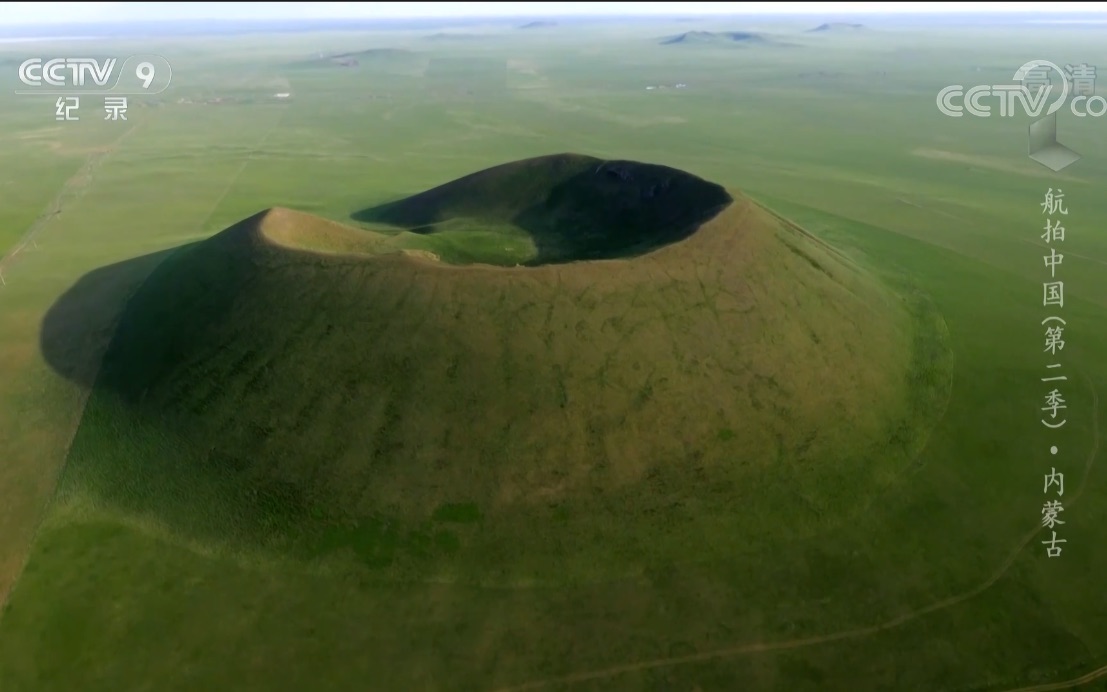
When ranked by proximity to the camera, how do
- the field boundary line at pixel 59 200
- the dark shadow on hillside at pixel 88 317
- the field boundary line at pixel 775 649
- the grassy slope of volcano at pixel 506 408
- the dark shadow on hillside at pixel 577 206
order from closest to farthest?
the field boundary line at pixel 775 649
the grassy slope of volcano at pixel 506 408
the dark shadow on hillside at pixel 88 317
the dark shadow on hillside at pixel 577 206
the field boundary line at pixel 59 200

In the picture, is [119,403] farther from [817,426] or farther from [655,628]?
[817,426]

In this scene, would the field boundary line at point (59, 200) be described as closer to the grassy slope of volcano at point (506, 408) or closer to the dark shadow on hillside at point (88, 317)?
the dark shadow on hillside at point (88, 317)

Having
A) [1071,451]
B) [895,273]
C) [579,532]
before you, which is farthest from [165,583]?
[895,273]

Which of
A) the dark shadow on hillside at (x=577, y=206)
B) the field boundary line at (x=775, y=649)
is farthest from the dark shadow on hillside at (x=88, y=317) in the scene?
the field boundary line at (x=775, y=649)

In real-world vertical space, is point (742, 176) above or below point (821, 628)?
above

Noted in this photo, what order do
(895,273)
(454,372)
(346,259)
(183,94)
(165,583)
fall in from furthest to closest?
1. (183,94)
2. (895,273)
3. (346,259)
4. (454,372)
5. (165,583)

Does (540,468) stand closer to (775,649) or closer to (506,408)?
(506,408)

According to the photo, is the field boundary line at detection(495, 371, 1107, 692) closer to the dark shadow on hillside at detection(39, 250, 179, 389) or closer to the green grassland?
the green grassland
